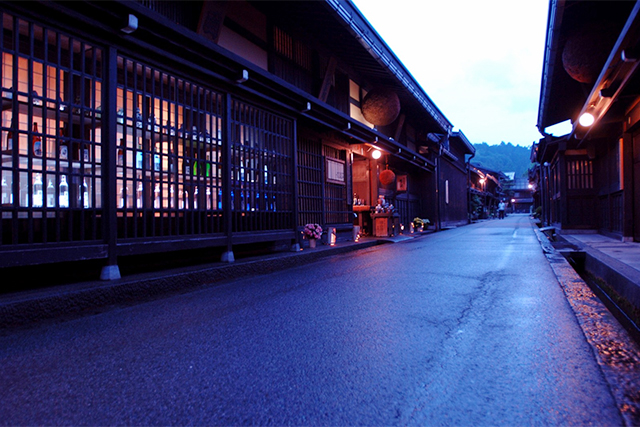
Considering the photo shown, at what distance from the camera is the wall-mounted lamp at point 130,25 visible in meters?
5.22

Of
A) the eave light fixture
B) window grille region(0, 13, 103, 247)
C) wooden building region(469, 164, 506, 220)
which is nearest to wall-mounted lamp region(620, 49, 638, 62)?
the eave light fixture

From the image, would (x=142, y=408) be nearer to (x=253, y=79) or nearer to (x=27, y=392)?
(x=27, y=392)

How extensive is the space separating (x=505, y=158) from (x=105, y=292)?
619ft

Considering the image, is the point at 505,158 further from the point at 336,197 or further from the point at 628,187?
the point at 336,197

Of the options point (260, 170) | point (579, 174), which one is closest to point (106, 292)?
point (260, 170)

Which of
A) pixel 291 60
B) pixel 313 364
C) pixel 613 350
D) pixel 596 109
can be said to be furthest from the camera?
pixel 291 60

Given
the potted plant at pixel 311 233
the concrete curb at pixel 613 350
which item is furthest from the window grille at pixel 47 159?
the potted plant at pixel 311 233

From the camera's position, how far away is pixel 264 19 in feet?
32.6

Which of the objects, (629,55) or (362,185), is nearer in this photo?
(629,55)

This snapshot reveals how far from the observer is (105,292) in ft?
16.4

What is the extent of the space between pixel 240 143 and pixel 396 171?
1633 cm

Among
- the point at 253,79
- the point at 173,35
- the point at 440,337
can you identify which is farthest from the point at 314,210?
the point at 440,337

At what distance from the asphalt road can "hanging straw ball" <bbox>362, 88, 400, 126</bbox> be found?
11.5 meters

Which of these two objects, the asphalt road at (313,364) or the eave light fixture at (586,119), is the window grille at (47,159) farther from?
the eave light fixture at (586,119)
